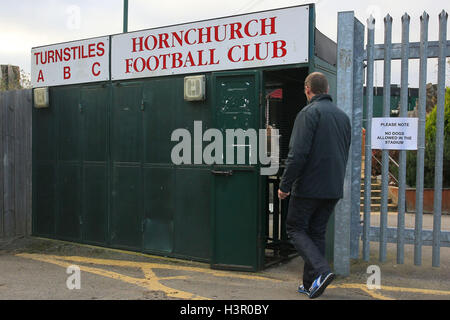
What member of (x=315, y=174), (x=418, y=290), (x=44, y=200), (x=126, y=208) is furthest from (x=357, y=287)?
(x=44, y=200)

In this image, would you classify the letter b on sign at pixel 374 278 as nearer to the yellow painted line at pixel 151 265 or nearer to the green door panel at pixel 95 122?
the yellow painted line at pixel 151 265

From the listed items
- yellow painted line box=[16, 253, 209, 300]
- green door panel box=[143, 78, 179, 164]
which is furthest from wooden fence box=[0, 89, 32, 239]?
green door panel box=[143, 78, 179, 164]

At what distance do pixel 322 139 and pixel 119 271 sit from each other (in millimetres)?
2845

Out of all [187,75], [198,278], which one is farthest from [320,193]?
[187,75]

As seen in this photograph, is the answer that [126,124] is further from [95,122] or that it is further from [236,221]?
[236,221]

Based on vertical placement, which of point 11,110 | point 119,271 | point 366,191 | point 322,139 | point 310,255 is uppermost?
point 11,110

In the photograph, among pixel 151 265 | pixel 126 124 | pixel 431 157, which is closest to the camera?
pixel 151 265

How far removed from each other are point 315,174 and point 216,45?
227 cm

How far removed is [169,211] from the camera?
19.7 ft

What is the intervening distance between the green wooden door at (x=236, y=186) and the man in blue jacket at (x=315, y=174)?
1052 mm

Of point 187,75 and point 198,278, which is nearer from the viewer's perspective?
point 198,278

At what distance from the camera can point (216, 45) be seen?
5566 mm

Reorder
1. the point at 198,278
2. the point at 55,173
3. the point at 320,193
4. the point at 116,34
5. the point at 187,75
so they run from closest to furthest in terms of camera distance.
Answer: the point at 320,193 < the point at 198,278 < the point at 187,75 < the point at 116,34 < the point at 55,173

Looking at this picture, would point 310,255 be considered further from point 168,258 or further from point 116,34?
point 116,34
